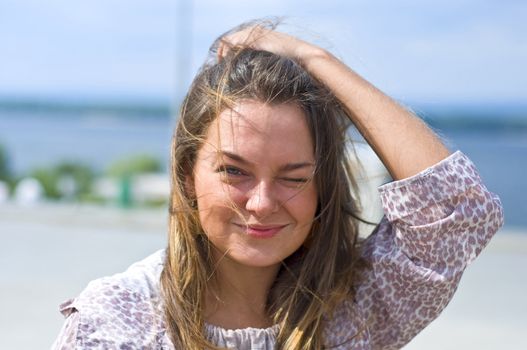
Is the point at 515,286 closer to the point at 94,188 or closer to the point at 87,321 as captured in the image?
the point at 87,321

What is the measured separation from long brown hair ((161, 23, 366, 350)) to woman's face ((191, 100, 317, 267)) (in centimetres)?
3

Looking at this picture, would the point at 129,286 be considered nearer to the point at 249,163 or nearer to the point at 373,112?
the point at 249,163

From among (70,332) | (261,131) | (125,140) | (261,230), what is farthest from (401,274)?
(125,140)

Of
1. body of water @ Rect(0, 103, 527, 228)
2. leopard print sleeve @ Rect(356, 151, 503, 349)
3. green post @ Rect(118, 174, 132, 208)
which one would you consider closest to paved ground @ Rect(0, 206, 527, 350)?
green post @ Rect(118, 174, 132, 208)

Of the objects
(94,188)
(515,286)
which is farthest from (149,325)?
(94,188)

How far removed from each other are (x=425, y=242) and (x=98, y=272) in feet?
19.4

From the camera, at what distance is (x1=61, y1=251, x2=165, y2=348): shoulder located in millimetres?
1738

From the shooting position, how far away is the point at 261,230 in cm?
185

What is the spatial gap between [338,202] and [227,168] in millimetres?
279

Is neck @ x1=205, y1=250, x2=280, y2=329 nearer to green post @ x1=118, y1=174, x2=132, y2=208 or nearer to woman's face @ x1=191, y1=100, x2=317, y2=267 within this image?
woman's face @ x1=191, y1=100, x2=317, y2=267

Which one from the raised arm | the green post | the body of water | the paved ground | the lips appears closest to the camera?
the lips

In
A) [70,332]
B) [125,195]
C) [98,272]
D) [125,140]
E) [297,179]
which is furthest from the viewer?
[125,140]

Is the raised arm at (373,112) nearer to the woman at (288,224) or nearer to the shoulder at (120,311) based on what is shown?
the woman at (288,224)

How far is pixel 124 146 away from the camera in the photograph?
2315 inches
